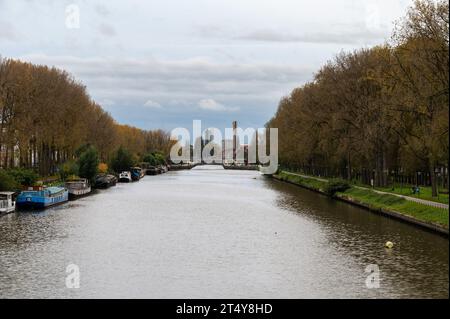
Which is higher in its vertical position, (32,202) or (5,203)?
(5,203)

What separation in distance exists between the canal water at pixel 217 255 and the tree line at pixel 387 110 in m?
9.77

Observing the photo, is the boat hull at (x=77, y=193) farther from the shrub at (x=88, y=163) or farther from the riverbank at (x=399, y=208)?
the riverbank at (x=399, y=208)

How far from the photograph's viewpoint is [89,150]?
113062 mm

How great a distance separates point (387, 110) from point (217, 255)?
30.3 meters

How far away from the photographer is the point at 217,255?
143 ft

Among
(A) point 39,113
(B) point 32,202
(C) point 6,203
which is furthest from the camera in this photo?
(A) point 39,113

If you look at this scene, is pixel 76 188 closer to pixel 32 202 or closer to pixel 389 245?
pixel 32 202

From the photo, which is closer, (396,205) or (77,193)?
(396,205)

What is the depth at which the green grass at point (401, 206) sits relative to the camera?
52.7 m

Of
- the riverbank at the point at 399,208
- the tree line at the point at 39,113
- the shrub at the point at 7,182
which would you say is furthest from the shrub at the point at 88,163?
the riverbank at the point at 399,208

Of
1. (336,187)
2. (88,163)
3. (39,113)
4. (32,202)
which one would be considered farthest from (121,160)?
(32,202)

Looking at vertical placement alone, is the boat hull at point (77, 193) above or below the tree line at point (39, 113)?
below

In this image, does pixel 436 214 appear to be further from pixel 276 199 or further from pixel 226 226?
pixel 276 199
